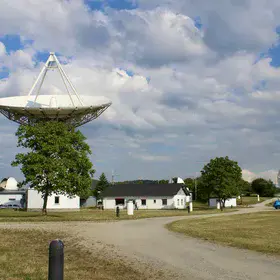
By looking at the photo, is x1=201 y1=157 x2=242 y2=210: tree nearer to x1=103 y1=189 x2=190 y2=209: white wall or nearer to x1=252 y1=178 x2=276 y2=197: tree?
x1=103 y1=189 x2=190 y2=209: white wall

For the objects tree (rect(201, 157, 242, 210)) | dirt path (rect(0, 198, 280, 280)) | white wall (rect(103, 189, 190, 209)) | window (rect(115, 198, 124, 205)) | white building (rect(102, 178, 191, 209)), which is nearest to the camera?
dirt path (rect(0, 198, 280, 280))

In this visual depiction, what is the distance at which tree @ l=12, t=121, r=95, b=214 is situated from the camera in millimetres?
37500

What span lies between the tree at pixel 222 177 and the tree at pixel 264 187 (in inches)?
3147

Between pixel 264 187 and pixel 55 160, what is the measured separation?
11950cm

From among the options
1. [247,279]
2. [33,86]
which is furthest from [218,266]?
[33,86]

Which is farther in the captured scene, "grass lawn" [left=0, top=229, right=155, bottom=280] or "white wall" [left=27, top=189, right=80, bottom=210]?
"white wall" [left=27, top=189, right=80, bottom=210]

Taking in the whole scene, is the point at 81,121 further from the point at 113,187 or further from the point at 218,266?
the point at 113,187

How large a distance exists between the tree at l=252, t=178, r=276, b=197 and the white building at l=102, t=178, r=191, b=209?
67374mm

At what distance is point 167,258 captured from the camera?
40.0 ft

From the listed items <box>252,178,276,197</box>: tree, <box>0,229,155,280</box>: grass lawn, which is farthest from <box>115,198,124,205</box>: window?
<box>252,178,276,197</box>: tree

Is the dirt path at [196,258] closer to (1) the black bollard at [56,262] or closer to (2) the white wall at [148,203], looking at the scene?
(1) the black bollard at [56,262]

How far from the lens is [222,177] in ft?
209

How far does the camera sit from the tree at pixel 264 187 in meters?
141

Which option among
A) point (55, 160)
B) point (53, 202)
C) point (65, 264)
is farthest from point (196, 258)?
A: point (53, 202)
